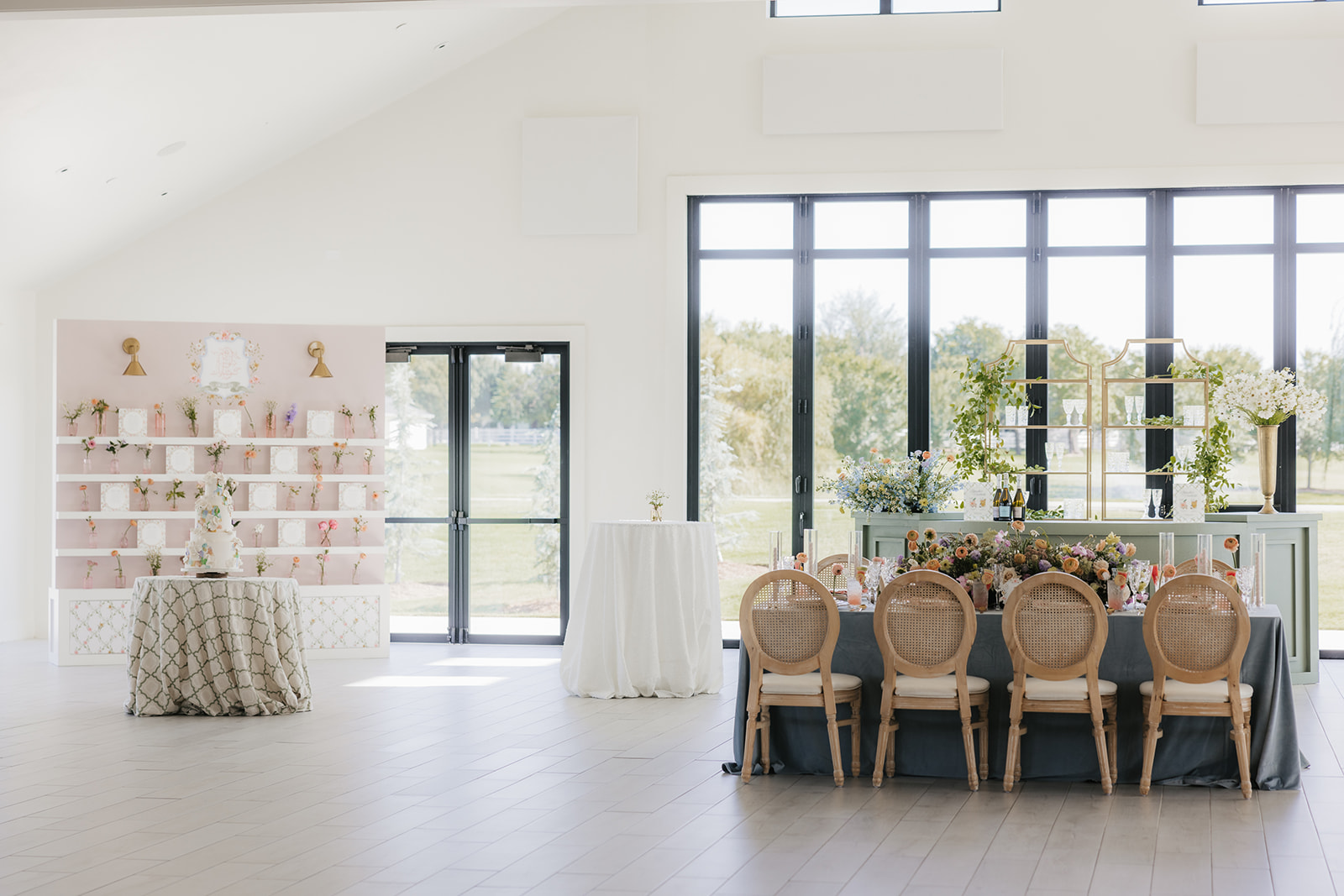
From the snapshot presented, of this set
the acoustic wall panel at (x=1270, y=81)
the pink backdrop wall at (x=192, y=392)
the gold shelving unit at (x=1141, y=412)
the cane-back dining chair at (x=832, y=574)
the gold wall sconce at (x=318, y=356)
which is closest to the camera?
the cane-back dining chair at (x=832, y=574)

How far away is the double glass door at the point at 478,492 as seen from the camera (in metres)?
9.52

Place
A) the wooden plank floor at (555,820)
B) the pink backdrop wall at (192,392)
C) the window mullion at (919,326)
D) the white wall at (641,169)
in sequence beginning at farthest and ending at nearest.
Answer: the window mullion at (919,326) → the white wall at (641,169) → the pink backdrop wall at (192,392) → the wooden plank floor at (555,820)

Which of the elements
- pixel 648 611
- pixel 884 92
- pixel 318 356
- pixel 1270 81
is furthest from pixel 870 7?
pixel 648 611

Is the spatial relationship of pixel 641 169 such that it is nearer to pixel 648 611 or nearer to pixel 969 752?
pixel 648 611

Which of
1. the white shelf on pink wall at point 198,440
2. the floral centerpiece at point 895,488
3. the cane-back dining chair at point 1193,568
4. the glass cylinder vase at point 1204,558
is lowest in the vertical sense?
the cane-back dining chair at point 1193,568

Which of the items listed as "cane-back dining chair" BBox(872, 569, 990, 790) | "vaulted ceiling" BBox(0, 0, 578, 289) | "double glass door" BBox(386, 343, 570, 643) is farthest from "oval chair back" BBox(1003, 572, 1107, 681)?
"double glass door" BBox(386, 343, 570, 643)

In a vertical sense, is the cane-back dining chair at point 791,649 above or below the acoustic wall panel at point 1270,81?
below

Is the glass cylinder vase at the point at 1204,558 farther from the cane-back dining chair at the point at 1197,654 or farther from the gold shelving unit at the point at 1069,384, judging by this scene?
the gold shelving unit at the point at 1069,384

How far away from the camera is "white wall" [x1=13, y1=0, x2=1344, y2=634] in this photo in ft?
29.3

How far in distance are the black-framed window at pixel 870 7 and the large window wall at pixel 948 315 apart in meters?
1.36

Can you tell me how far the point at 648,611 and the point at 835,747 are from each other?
7.10 ft

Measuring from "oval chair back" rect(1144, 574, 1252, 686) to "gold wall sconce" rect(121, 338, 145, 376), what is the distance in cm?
679

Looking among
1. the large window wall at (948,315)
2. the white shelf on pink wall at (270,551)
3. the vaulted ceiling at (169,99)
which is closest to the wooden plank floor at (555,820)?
the white shelf on pink wall at (270,551)

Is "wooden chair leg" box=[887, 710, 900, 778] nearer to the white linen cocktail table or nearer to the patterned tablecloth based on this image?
the white linen cocktail table
